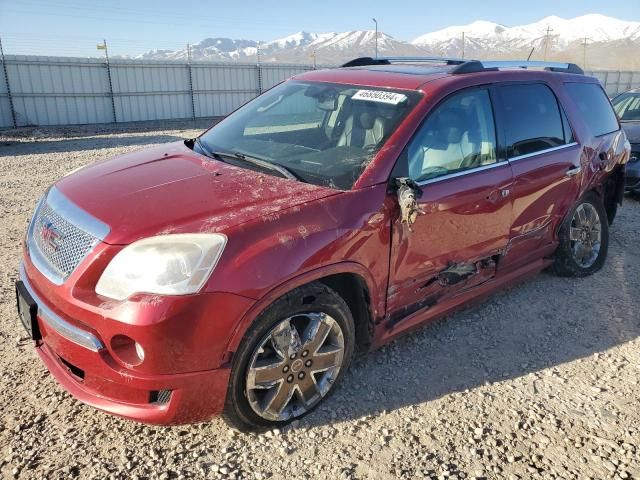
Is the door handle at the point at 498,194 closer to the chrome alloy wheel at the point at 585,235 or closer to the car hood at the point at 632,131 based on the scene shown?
the chrome alloy wheel at the point at 585,235

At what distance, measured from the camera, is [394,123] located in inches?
121

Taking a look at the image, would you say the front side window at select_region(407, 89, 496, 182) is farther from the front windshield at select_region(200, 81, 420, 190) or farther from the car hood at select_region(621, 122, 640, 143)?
the car hood at select_region(621, 122, 640, 143)

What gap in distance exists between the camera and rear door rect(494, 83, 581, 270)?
12.2ft

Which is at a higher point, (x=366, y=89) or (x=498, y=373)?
(x=366, y=89)

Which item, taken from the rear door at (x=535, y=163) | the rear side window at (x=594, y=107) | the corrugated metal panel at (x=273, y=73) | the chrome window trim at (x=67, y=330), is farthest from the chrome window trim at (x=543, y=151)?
the corrugated metal panel at (x=273, y=73)

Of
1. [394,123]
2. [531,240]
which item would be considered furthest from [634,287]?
[394,123]

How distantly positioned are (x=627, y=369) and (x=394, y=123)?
2.23 meters

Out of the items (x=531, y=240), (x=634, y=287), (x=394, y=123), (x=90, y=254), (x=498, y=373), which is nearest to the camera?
(x=90, y=254)

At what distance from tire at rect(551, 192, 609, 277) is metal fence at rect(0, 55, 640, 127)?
18837 mm

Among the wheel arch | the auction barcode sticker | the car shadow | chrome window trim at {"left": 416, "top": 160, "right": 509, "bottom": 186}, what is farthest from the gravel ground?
the auction barcode sticker

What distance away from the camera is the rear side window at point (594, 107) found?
4551 millimetres

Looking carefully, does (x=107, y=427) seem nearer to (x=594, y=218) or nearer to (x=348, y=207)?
(x=348, y=207)

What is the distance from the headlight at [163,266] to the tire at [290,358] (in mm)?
371

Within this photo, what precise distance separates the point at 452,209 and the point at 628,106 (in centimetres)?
767
